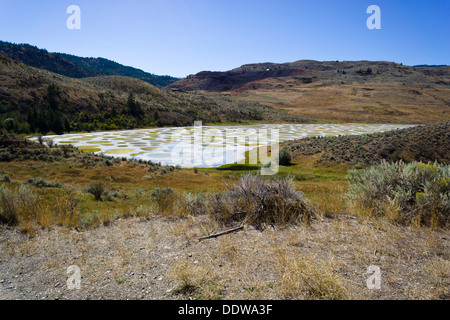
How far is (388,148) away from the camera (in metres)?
26.5

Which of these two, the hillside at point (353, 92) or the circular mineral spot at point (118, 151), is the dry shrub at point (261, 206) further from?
the hillside at point (353, 92)

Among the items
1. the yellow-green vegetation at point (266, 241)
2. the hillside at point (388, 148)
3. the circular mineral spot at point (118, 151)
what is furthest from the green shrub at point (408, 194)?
the circular mineral spot at point (118, 151)

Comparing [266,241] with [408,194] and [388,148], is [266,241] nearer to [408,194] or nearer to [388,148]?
[408,194]

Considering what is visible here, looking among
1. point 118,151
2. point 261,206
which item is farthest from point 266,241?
point 118,151

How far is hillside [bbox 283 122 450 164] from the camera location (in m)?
24.8

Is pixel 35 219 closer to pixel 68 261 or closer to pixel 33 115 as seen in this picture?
pixel 68 261

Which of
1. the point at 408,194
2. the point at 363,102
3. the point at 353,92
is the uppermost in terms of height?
the point at 353,92

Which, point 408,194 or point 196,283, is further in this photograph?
point 408,194

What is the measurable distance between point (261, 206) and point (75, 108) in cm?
6304

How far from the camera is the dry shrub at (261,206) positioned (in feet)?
17.9

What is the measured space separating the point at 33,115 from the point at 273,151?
44168 millimetres

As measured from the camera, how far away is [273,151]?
31500 mm

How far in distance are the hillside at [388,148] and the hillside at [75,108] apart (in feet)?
144

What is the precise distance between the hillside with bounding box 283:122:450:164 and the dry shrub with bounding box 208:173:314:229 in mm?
21440
